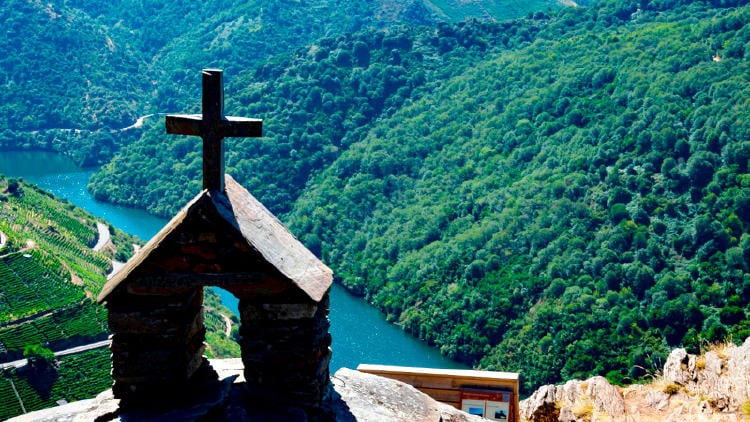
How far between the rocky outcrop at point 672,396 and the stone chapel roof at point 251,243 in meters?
3.33

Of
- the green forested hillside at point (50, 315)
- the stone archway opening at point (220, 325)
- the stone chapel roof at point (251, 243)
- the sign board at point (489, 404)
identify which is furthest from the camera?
the stone archway opening at point (220, 325)

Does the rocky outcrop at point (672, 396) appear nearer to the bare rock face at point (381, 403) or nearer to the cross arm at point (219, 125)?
the bare rock face at point (381, 403)

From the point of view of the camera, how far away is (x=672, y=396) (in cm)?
892

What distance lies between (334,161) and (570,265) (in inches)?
1245

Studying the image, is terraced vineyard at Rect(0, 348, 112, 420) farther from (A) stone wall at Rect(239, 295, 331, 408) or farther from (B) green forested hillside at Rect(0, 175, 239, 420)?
(A) stone wall at Rect(239, 295, 331, 408)

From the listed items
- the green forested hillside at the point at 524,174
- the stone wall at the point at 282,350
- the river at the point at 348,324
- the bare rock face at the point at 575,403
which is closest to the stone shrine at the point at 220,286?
the stone wall at the point at 282,350

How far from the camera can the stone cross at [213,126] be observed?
698 centimetres

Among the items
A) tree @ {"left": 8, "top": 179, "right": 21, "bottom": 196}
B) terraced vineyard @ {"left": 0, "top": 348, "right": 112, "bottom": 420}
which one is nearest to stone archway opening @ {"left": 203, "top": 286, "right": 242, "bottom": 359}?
terraced vineyard @ {"left": 0, "top": 348, "right": 112, "bottom": 420}

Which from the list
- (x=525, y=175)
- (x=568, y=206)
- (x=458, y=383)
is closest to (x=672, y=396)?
(x=458, y=383)

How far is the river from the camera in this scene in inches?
2122

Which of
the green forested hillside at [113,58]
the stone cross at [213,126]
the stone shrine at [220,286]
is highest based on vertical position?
the green forested hillside at [113,58]

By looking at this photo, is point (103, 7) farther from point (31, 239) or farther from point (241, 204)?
point (241, 204)

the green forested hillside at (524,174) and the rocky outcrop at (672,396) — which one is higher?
the green forested hillside at (524,174)

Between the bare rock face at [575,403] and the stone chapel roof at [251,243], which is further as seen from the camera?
the bare rock face at [575,403]
